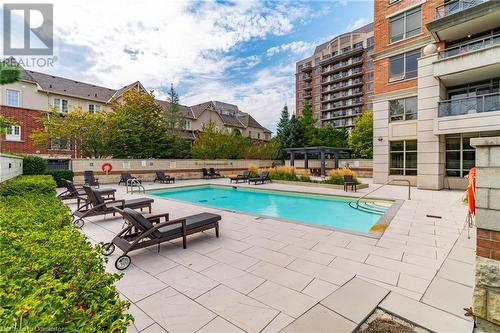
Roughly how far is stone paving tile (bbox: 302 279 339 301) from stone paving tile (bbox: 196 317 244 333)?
1166 millimetres

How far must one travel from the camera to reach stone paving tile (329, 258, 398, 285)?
11.6 feet

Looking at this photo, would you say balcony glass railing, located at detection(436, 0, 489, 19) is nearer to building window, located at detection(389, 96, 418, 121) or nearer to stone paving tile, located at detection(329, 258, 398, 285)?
building window, located at detection(389, 96, 418, 121)

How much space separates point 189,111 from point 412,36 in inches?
1257

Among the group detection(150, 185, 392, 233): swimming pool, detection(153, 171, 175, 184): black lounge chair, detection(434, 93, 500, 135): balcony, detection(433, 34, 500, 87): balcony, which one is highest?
detection(433, 34, 500, 87): balcony

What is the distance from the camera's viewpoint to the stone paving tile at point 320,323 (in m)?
2.45

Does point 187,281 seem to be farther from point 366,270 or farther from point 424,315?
point 424,315

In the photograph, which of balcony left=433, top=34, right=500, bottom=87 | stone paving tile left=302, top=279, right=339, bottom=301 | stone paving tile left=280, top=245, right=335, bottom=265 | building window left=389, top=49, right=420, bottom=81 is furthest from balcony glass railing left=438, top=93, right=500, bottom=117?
stone paving tile left=302, top=279, right=339, bottom=301

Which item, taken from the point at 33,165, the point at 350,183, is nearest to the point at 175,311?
the point at 350,183

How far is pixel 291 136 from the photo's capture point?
33.7m

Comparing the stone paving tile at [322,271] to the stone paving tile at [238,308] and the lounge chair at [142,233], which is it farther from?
the lounge chair at [142,233]

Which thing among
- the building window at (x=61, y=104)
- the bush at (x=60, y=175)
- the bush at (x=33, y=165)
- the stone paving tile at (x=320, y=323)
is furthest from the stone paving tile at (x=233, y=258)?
the building window at (x=61, y=104)

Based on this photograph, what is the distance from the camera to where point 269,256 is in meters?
4.43

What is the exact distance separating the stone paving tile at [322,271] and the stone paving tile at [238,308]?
1152mm

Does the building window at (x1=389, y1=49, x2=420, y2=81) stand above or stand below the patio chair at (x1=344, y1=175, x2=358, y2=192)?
above
